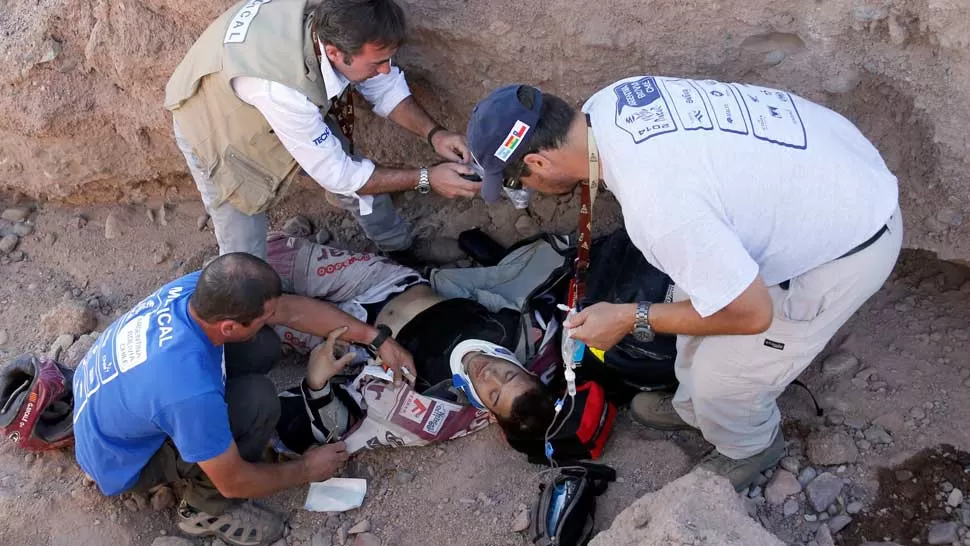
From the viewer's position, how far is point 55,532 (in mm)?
3445

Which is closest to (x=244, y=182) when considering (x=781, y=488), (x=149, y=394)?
(x=149, y=394)

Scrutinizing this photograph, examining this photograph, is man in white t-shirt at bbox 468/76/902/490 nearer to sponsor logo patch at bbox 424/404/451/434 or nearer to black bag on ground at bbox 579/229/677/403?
black bag on ground at bbox 579/229/677/403

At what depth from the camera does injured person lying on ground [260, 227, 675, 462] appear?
361cm

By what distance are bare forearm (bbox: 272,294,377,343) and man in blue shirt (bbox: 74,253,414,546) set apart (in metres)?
0.04

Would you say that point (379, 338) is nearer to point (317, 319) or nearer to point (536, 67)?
point (317, 319)

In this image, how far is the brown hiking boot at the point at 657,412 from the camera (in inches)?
141

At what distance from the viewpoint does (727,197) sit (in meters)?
2.41

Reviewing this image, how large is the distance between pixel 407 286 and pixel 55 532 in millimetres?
1720

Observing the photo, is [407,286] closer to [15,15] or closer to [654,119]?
[654,119]

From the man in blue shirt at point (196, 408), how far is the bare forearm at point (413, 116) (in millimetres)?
956

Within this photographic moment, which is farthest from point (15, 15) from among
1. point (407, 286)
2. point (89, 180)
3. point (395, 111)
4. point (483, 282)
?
point (483, 282)

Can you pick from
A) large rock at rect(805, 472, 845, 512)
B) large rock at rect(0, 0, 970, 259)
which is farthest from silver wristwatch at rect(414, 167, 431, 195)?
large rock at rect(805, 472, 845, 512)

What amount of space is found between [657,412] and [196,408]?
1.76m

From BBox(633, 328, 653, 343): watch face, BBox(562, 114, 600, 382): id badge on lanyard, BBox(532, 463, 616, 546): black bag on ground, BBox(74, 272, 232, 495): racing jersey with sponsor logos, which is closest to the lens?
BBox(562, 114, 600, 382): id badge on lanyard
